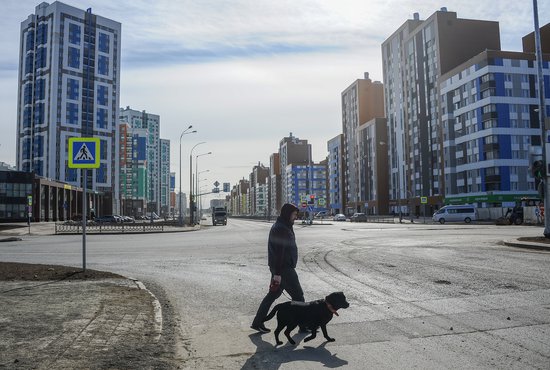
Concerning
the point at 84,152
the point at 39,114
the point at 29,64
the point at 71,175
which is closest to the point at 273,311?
the point at 84,152

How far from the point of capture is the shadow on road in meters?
4.50

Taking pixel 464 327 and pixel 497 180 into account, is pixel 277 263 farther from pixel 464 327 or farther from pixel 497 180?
pixel 497 180

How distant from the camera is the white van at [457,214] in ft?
174

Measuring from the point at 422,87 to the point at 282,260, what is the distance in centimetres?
9067

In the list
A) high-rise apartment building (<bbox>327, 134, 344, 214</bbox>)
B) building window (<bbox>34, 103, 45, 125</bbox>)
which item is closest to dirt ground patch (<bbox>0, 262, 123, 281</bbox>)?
building window (<bbox>34, 103, 45, 125</bbox>)

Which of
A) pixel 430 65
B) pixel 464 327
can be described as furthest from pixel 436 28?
pixel 464 327

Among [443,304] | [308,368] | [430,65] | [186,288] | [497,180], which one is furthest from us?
[430,65]

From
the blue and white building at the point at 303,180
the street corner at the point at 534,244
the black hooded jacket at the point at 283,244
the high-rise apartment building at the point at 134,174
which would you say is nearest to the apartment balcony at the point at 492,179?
the street corner at the point at 534,244

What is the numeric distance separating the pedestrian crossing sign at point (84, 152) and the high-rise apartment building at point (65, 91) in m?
107

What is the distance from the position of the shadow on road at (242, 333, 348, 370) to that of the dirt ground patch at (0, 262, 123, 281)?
6353 mm

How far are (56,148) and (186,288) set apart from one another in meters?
113

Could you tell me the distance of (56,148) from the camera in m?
109

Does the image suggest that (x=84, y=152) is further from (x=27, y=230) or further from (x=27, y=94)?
(x=27, y=94)

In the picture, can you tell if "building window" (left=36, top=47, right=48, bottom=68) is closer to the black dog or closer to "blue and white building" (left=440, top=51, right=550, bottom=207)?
"blue and white building" (left=440, top=51, right=550, bottom=207)
